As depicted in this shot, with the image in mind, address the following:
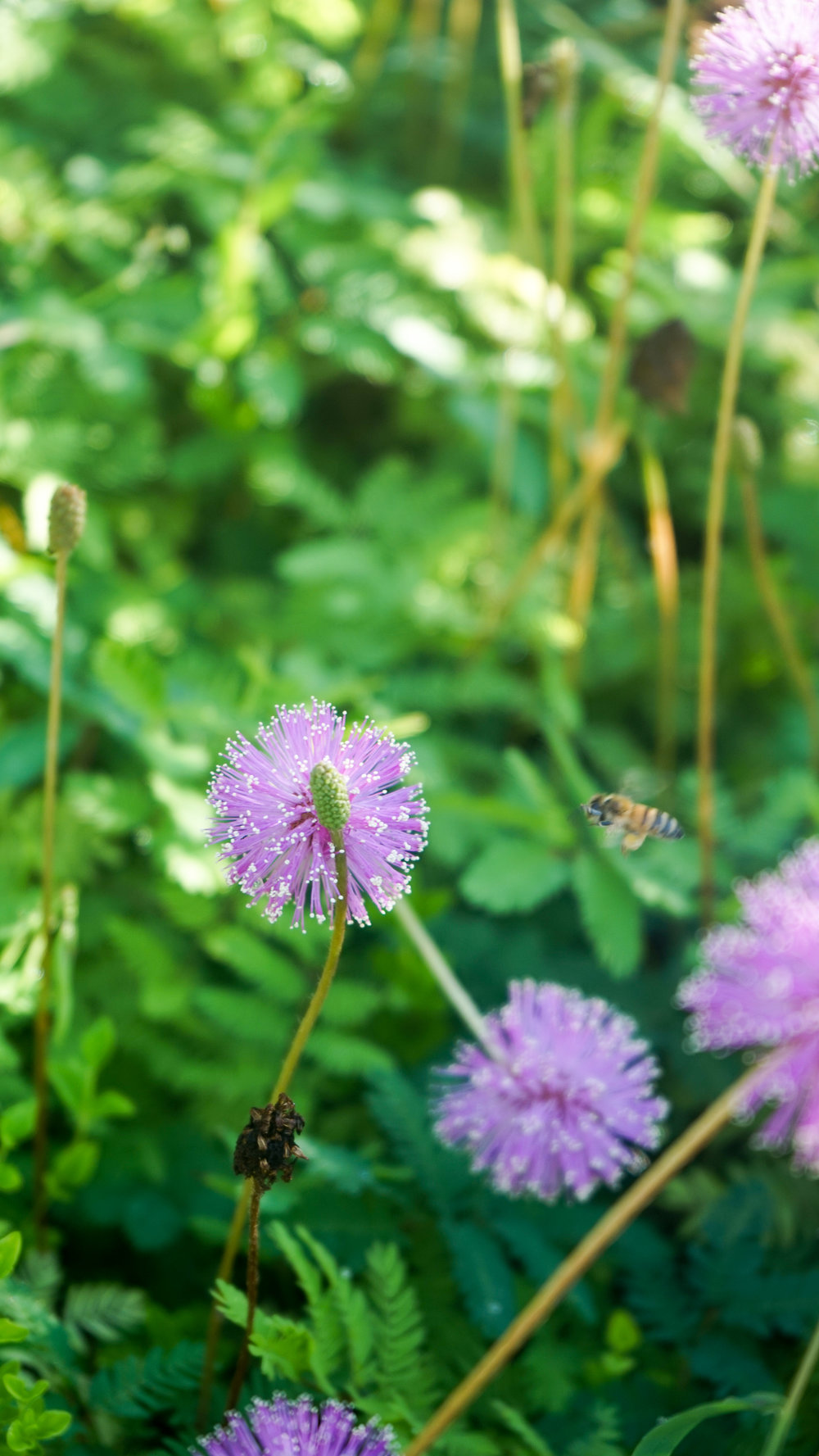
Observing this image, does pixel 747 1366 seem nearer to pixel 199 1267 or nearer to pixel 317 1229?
pixel 317 1229

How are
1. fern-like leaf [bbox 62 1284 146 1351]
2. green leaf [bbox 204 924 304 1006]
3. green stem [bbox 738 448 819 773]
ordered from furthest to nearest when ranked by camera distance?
green stem [bbox 738 448 819 773]
green leaf [bbox 204 924 304 1006]
fern-like leaf [bbox 62 1284 146 1351]

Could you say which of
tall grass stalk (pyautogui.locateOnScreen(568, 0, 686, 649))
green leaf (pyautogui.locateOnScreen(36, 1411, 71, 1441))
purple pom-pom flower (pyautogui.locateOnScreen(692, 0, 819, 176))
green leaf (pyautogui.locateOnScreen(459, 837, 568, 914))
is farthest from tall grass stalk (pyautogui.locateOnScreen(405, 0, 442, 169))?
green leaf (pyautogui.locateOnScreen(36, 1411, 71, 1441))

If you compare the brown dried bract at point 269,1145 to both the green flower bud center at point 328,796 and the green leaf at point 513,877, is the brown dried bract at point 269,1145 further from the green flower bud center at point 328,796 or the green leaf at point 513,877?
the green leaf at point 513,877

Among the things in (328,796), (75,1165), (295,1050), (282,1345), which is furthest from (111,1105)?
(328,796)

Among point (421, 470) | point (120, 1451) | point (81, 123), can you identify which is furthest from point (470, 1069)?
point (81, 123)

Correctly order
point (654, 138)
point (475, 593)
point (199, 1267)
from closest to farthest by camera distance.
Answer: point (199, 1267) < point (654, 138) < point (475, 593)

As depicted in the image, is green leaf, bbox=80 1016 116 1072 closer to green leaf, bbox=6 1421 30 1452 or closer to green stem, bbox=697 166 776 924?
green leaf, bbox=6 1421 30 1452
